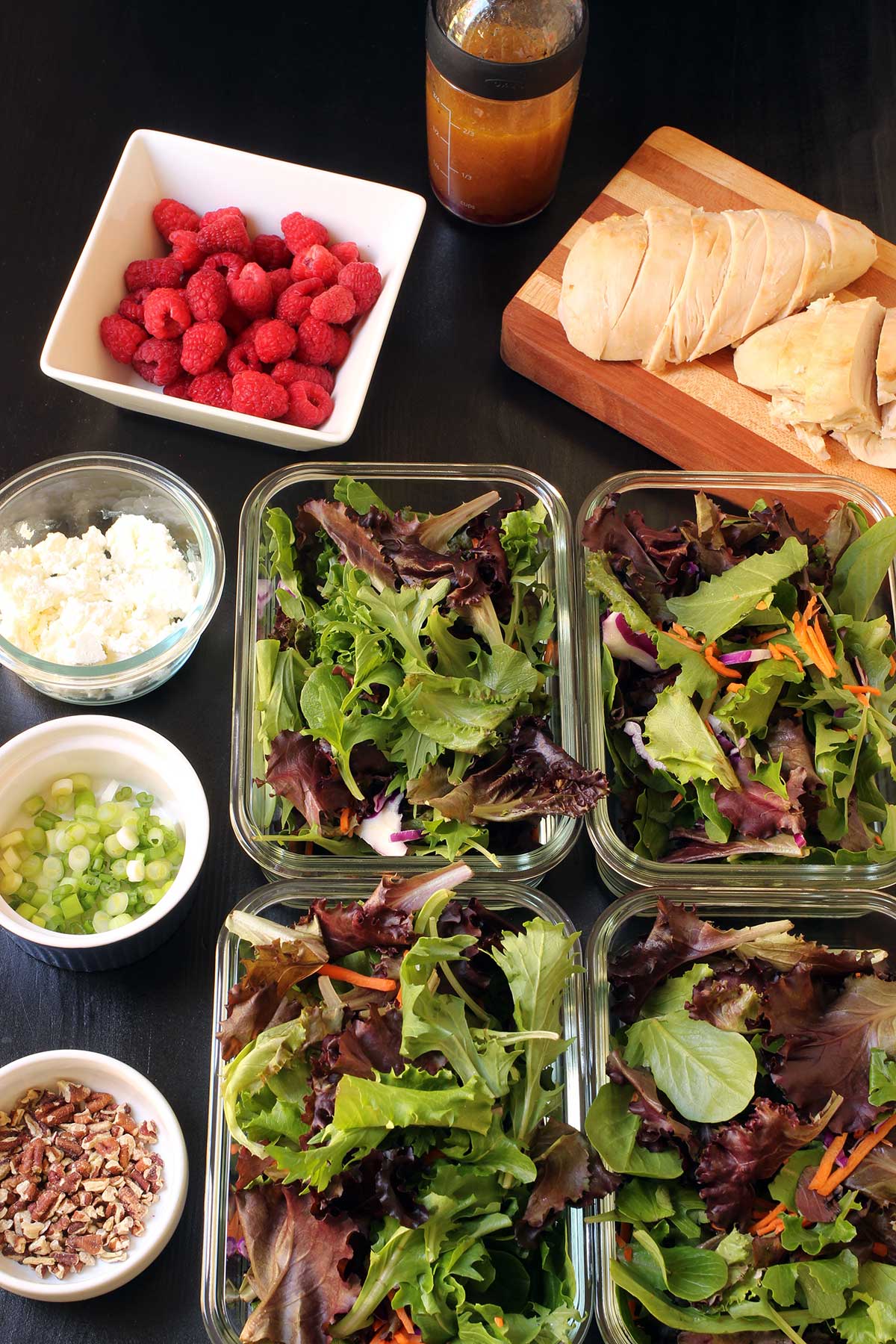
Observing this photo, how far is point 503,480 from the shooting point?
1.40 metres

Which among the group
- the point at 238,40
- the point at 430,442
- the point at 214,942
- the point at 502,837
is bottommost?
the point at 214,942

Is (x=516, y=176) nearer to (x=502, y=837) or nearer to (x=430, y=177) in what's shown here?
(x=430, y=177)

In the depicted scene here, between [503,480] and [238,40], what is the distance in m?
0.86

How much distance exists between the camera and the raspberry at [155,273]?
4.86 feet

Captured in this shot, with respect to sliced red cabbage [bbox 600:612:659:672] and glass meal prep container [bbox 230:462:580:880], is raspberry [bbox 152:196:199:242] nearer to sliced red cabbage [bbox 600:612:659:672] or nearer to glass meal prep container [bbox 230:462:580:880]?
glass meal prep container [bbox 230:462:580:880]

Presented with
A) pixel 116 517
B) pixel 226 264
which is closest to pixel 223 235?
pixel 226 264

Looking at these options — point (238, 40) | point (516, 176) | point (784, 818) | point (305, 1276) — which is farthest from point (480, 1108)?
point (238, 40)

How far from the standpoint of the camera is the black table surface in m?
1.46

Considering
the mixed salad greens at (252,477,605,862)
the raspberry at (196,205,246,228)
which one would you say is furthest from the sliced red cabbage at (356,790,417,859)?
the raspberry at (196,205,246,228)

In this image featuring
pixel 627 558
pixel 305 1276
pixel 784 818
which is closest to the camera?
pixel 305 1276

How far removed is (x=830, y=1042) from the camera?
3.60 ft

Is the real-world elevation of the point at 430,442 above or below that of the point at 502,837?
above

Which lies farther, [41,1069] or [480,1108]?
[41,1069]

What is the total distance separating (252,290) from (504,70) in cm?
39
